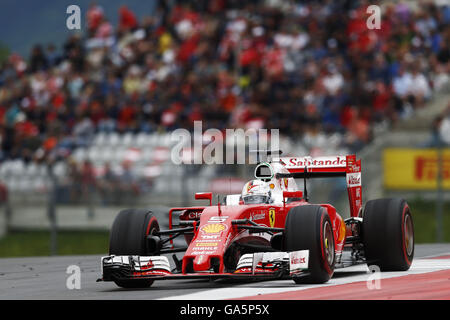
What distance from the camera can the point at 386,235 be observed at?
9.71 m

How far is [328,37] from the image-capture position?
21781mm

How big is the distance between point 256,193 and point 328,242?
1.27m

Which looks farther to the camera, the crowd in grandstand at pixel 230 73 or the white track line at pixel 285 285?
the crowd in grandstand at pixel 230 73

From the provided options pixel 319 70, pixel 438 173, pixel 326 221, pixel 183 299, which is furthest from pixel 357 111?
pixel 183 299

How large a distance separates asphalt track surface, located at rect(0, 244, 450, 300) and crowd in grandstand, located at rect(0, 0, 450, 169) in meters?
9.46

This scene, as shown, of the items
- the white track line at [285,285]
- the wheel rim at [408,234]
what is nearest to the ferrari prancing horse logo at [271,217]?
the white track line at [285,285]

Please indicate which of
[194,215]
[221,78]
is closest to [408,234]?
[194,215]

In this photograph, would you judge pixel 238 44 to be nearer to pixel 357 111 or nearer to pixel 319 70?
pixel 319 70

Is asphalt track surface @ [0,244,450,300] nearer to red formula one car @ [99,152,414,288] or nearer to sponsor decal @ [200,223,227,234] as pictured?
red formula one car @ [99,152,414,288]

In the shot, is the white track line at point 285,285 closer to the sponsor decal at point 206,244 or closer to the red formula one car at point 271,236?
the red formula one car at point 271,236

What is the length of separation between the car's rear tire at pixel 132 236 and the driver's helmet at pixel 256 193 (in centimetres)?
109

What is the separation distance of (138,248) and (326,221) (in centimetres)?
195

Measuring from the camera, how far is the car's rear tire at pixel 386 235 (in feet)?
31.8

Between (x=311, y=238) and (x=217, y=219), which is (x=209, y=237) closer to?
(x=217, y=219)
